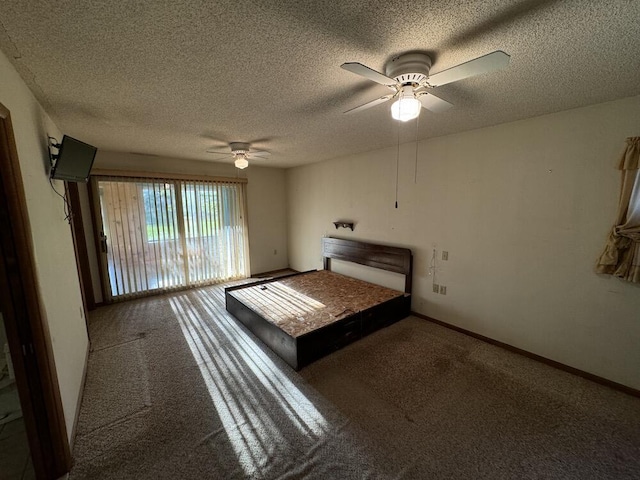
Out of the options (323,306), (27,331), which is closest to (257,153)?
(323,306)

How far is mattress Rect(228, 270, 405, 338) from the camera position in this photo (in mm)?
2805

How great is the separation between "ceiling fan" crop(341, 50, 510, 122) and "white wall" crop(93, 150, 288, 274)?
13.8 feet

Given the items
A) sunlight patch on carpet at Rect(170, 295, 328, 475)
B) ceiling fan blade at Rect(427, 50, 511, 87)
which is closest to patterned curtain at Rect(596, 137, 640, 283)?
ceiling fan blade at Rect(427, 50, 511, 87)

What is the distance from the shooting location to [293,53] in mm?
1412

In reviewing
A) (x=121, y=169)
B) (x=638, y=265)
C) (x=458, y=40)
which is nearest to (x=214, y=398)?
(x=458, y=40)

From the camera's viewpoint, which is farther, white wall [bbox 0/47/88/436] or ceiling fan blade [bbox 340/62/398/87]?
white wall [bbox 0/47/88/436]

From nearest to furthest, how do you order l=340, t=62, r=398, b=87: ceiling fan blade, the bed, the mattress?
l=340, t=62, r=398, b=87: ceiling fan blade → the bed → the mattress

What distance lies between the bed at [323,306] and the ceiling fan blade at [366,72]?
2.16m

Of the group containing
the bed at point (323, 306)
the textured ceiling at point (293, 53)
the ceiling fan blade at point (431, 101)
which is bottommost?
the bed at point (323, 306)

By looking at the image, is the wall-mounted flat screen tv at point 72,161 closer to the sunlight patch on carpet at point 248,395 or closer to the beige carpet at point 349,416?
the beige carpet at point 349,416

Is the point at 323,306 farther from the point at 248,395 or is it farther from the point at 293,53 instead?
the point at 293,53

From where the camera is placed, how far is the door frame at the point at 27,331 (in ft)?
4.30

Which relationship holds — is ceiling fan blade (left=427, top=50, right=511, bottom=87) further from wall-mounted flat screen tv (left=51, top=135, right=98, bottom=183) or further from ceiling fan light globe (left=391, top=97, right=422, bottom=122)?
wall-mounted flat screen tv (left=51, top=135, right=98, bottom=183)

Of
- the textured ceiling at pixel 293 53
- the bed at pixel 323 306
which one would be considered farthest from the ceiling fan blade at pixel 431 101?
the bed at pixel 323 306
